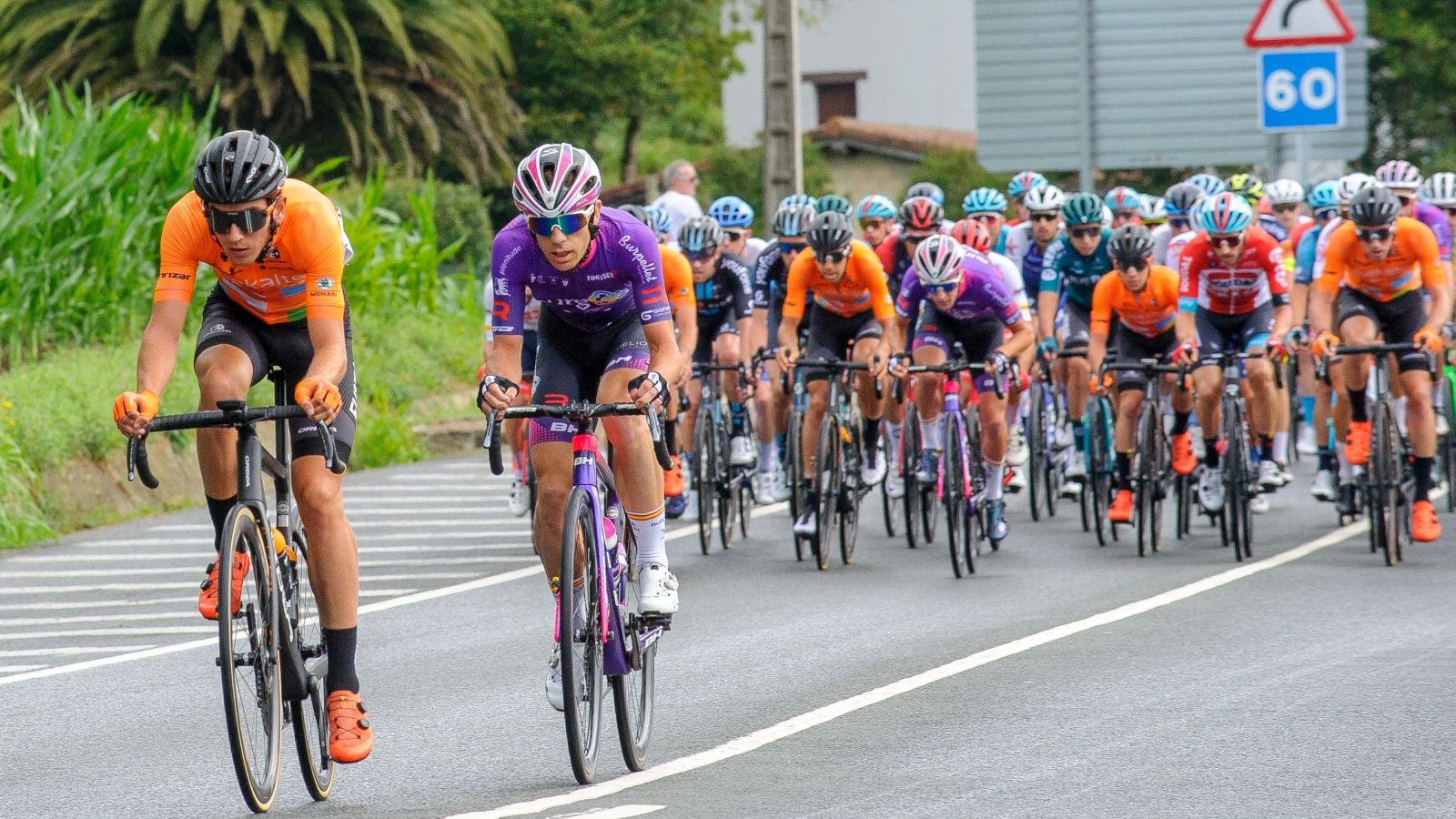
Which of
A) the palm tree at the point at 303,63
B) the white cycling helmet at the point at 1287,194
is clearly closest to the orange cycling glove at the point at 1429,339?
the white cycling helmet at the point at 1287,194

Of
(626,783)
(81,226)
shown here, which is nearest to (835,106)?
(81,226)

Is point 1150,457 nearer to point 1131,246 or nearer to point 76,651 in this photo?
point 1131,246

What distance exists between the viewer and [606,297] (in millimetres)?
7910

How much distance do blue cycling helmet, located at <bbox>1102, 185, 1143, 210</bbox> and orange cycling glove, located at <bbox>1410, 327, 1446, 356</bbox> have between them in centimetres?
580

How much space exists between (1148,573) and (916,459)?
5.91 feet

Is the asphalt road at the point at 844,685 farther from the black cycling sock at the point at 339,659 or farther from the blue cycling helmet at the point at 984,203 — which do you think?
the blue cycling helmet at the point at 984,203

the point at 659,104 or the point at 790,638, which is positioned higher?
the point at 659,104

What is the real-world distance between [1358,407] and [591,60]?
28477 mm

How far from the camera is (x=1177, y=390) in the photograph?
14.0 m

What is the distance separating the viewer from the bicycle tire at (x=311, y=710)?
22.3ft

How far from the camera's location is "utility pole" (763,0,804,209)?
22.2m

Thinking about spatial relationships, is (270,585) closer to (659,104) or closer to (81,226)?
(81,226)

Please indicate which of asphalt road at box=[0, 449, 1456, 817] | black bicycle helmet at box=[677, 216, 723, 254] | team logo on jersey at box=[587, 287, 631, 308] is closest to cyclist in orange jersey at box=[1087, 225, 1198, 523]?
asphalt road at box=[0, 449, 1456, 817]

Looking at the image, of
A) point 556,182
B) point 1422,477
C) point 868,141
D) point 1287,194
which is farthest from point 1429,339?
point 868,141
